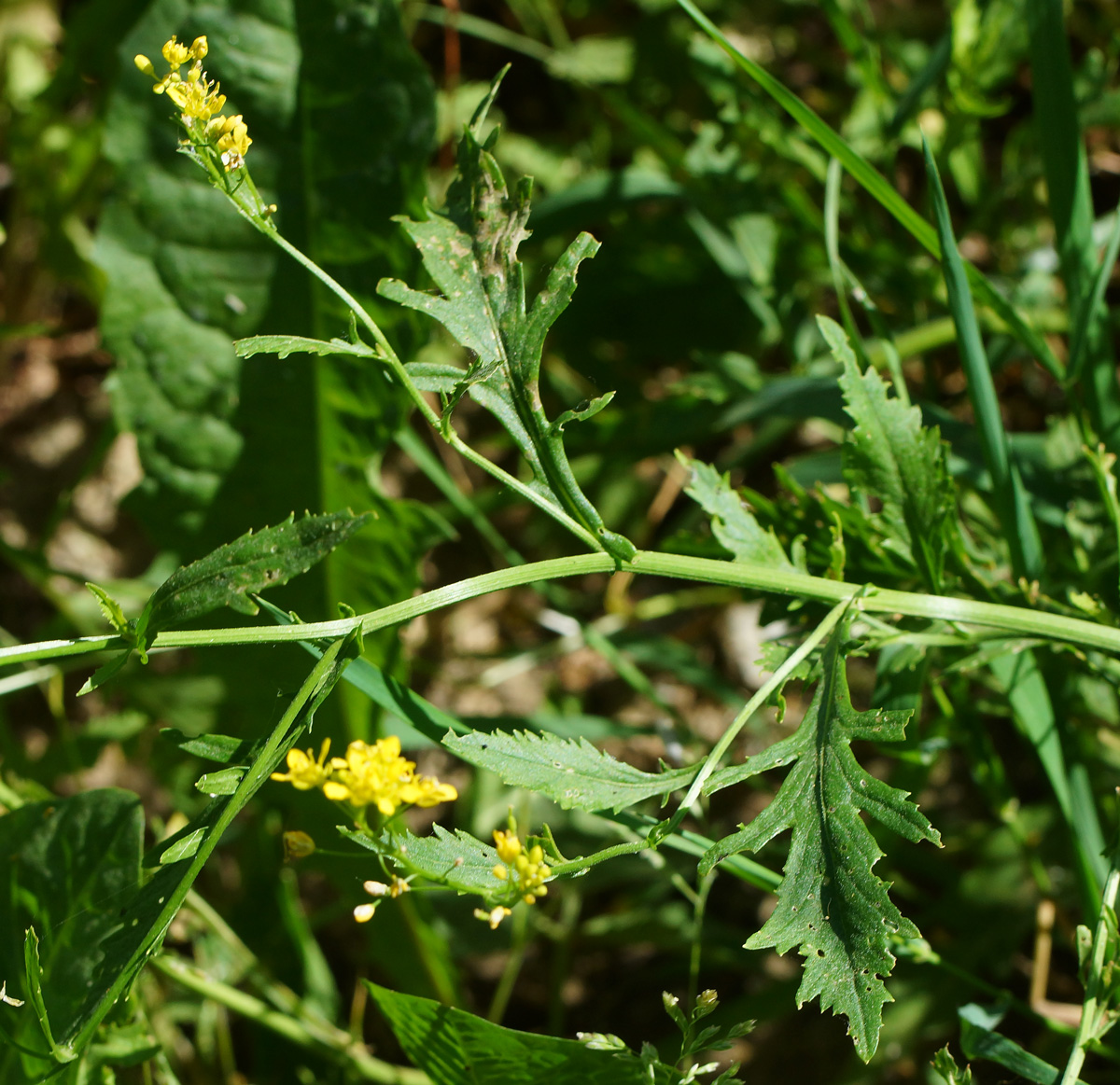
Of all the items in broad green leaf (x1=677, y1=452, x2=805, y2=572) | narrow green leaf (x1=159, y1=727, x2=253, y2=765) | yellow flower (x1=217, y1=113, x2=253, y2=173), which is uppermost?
yellow flower (x1=217, y1=113, x2=253, y2=173)

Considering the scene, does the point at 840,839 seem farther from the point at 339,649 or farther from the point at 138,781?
the point at 138,781

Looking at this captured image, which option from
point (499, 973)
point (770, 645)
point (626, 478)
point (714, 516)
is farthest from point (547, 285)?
point (499, 973)

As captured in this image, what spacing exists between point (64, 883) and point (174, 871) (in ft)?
1.86

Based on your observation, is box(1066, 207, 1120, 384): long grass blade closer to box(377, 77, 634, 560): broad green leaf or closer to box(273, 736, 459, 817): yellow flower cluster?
box(377, 77, 634, 560): broad green leaf

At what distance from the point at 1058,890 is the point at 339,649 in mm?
1592

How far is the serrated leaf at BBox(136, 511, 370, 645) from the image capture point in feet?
3.43

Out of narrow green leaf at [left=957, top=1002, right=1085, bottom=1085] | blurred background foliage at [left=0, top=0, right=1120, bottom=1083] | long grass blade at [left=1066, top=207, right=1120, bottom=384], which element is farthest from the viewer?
blurred background foliage at [left=0, top=0, right=1120, bottom=1083]

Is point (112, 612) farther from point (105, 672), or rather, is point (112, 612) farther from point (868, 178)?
point (868, 178)

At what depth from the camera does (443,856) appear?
1.07 metres

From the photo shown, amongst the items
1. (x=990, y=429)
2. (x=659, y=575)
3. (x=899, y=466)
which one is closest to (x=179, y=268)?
(x=659, y=575)

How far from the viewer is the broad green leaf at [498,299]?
115 centimetres

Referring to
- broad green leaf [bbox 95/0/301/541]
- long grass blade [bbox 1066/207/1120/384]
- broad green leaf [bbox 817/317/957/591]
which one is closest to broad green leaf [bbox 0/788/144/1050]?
broad green leaf [bbox 95/0/301/541]

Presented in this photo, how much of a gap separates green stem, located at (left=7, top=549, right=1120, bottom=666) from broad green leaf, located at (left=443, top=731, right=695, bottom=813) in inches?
6.4

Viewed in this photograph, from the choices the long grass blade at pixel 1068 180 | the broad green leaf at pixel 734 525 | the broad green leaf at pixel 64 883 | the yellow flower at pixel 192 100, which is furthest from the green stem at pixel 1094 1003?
the yellow flower at pixel 192 100
